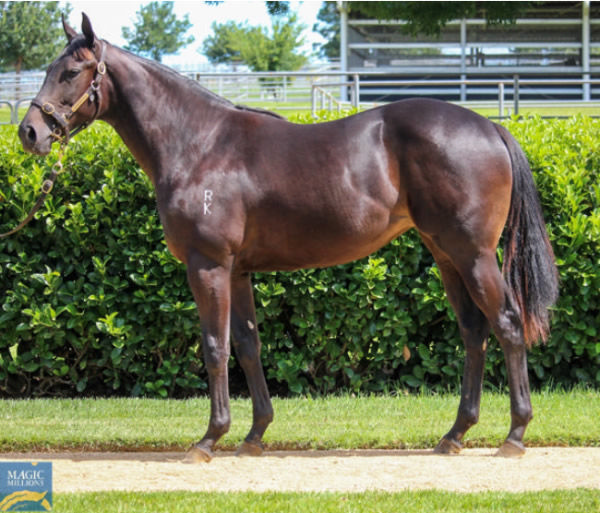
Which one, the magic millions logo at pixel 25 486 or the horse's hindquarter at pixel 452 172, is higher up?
the horse's hindquarter at pixel 452 172

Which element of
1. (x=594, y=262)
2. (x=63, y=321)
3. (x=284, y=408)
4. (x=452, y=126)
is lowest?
(x=284, y=408)

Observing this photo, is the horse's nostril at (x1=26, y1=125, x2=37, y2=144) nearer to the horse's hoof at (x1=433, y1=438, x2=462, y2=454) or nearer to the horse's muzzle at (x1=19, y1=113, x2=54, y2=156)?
the horse's muzzle at (x1=19, y1=113, x2=54, y2=156)

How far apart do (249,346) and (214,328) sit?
48cm

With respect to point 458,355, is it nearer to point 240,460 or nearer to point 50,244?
point 240,460

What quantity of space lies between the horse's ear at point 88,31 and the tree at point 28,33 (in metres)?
41.0

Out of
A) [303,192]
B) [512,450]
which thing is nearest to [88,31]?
[303,192]

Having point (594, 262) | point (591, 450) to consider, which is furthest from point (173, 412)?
point (594, 262)

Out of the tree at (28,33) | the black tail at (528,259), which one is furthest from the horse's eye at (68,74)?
the tree at (28,33)

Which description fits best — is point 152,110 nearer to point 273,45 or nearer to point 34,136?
point 34,136

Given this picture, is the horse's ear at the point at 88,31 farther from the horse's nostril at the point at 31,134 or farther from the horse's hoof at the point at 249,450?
the horse's hoof at the point at 249,450

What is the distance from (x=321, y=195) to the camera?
4.97 m

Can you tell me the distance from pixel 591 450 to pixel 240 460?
2.32 meters

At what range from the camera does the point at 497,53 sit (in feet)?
96.8

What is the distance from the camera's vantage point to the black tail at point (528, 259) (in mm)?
5180
